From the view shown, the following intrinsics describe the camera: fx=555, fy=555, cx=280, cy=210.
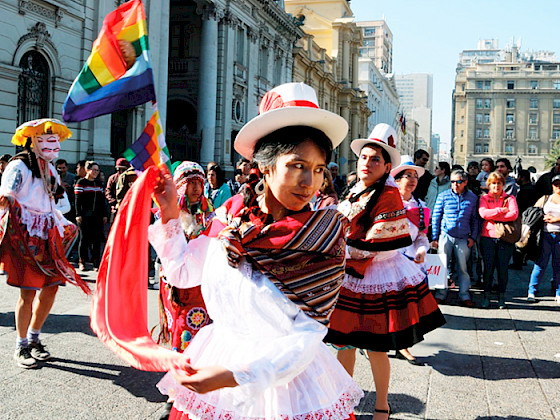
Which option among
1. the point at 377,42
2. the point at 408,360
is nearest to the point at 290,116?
the point at 408,360

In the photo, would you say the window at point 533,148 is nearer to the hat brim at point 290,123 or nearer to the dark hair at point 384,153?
the dark hair at point 384,153

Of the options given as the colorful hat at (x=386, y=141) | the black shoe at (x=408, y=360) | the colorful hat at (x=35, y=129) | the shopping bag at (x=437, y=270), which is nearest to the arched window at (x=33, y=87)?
the colorful hat at (x=35, y=129)

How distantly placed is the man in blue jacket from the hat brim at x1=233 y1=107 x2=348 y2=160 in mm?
6319

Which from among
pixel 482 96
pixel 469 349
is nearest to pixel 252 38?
pixel 469 349

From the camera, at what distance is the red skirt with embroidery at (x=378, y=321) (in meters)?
3.70

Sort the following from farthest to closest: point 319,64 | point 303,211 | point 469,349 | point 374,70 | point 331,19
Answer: point 374,70 < point 331,19 < point 319,64 < point 469,349 < point 303,211

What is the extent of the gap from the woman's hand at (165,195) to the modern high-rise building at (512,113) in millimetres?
119066

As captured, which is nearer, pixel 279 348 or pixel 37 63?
pixel 279 348

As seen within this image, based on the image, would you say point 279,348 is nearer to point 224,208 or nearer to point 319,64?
point 224,208

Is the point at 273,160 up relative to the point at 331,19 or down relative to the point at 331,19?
down

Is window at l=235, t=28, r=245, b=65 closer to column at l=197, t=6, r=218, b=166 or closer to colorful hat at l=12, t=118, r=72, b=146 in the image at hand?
column at l=197, t=6, r=218, b=166

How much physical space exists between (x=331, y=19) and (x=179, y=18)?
33.1 meters

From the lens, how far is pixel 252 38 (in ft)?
91.5

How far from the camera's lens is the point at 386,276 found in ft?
12.7
